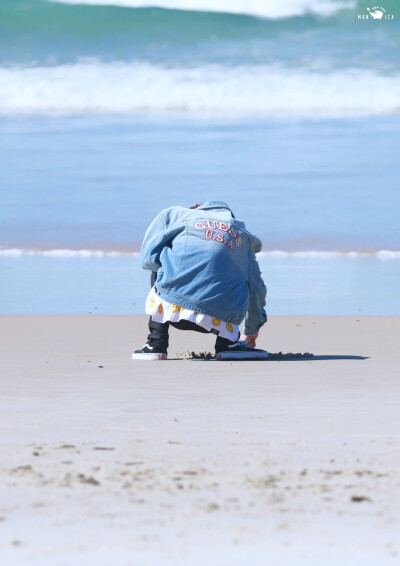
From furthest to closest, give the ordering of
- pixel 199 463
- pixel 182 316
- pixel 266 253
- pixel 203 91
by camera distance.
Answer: pixel 203 91 < pixel 266 253 < pixel 182 316 < pixel 199 463

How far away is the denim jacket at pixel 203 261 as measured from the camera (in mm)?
7172

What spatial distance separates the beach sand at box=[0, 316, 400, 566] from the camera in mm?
2924

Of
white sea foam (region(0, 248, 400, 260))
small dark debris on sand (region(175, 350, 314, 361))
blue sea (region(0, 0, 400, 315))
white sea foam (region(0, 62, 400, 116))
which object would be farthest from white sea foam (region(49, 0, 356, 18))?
small dark debris on sand (region(175, 350, 314, 361))

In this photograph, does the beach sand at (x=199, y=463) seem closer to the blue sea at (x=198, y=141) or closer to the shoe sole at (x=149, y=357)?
the shoe sole at (x=149, y=357)

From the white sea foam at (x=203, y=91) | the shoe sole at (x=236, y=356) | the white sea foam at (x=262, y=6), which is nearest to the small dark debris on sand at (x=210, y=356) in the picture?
the shoe sole at (x=236, y=356)

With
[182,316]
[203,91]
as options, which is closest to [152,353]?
[182,316]

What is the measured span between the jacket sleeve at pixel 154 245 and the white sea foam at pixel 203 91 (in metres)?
17.2

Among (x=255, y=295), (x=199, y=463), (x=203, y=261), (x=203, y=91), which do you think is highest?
(x=203, y=91)

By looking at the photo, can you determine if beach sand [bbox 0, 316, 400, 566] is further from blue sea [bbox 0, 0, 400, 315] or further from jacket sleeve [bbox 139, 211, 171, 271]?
blue sea [bbox 0, 0, 400, 315]

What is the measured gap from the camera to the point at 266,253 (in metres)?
16.0

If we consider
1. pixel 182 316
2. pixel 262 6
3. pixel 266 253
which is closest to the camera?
pixel 182 316

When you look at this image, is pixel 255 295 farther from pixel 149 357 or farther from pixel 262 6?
pixel 262 6

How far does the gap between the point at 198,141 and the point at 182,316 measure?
15249 mm

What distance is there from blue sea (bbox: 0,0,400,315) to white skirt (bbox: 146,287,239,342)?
3.92m
